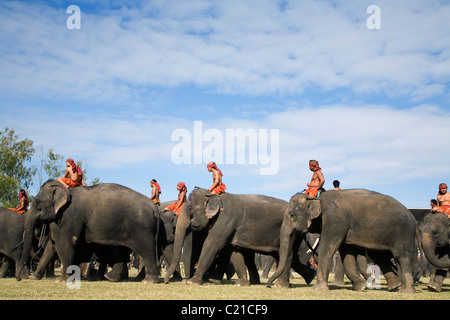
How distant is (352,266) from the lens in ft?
39.6

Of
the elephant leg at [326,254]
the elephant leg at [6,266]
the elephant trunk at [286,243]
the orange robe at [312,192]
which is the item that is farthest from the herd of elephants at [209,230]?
the elephant leg at [6,266]

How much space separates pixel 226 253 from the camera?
14.9 metres

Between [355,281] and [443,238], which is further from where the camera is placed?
[443,238]

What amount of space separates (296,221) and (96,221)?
18.9 ft

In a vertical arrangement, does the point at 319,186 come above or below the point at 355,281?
above

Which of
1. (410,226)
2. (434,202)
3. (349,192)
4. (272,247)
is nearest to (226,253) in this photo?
(272,247)

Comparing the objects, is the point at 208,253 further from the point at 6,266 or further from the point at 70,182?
the point at 6,266

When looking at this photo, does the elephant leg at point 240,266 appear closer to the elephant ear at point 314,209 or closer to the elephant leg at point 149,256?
the elephant leg at point 149,256

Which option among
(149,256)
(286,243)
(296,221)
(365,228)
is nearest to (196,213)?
(149,256)

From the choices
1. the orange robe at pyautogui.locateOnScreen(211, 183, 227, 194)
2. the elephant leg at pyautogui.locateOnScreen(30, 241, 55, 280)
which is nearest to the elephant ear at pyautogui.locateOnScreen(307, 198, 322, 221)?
the orange robe at pyautogui.locateOnScreen(211, 183, 227, 194)
